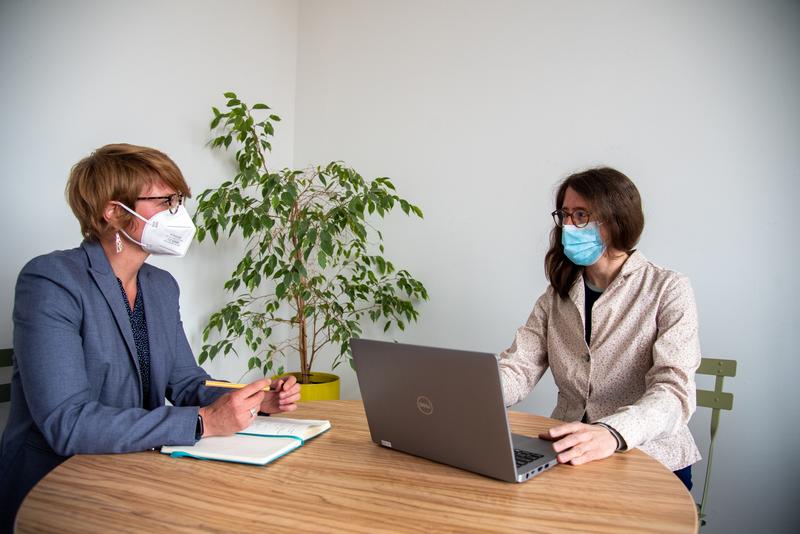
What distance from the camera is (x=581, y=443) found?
1.22 metres

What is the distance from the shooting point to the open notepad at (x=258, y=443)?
1.17m

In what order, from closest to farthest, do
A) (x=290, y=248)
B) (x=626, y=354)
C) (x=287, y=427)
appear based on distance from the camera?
(x=287, y=427)
(x=626, y=354)
(x=290, y=248)

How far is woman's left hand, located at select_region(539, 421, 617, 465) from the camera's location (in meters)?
1.20

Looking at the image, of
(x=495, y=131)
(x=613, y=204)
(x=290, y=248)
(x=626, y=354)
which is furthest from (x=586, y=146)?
(x=290, y=248)

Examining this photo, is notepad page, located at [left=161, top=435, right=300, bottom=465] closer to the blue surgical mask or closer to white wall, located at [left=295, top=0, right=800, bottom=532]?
the blue surgical mask

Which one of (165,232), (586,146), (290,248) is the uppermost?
(586,146)

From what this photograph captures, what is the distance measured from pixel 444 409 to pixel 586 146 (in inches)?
75.0

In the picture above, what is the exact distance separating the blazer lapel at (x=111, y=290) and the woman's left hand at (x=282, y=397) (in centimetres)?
33

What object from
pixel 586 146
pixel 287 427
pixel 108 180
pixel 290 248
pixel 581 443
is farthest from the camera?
pixel 290 248

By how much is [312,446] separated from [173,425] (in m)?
0.30

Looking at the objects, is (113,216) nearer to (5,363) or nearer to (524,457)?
(5,363)

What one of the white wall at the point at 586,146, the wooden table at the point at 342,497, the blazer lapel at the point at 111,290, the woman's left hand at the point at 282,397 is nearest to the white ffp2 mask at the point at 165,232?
the blazer lapel at the point at 111,290

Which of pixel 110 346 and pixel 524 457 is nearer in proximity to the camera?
pixel 524 457

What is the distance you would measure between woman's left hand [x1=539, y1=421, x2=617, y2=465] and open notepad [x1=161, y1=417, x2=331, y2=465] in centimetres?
55
